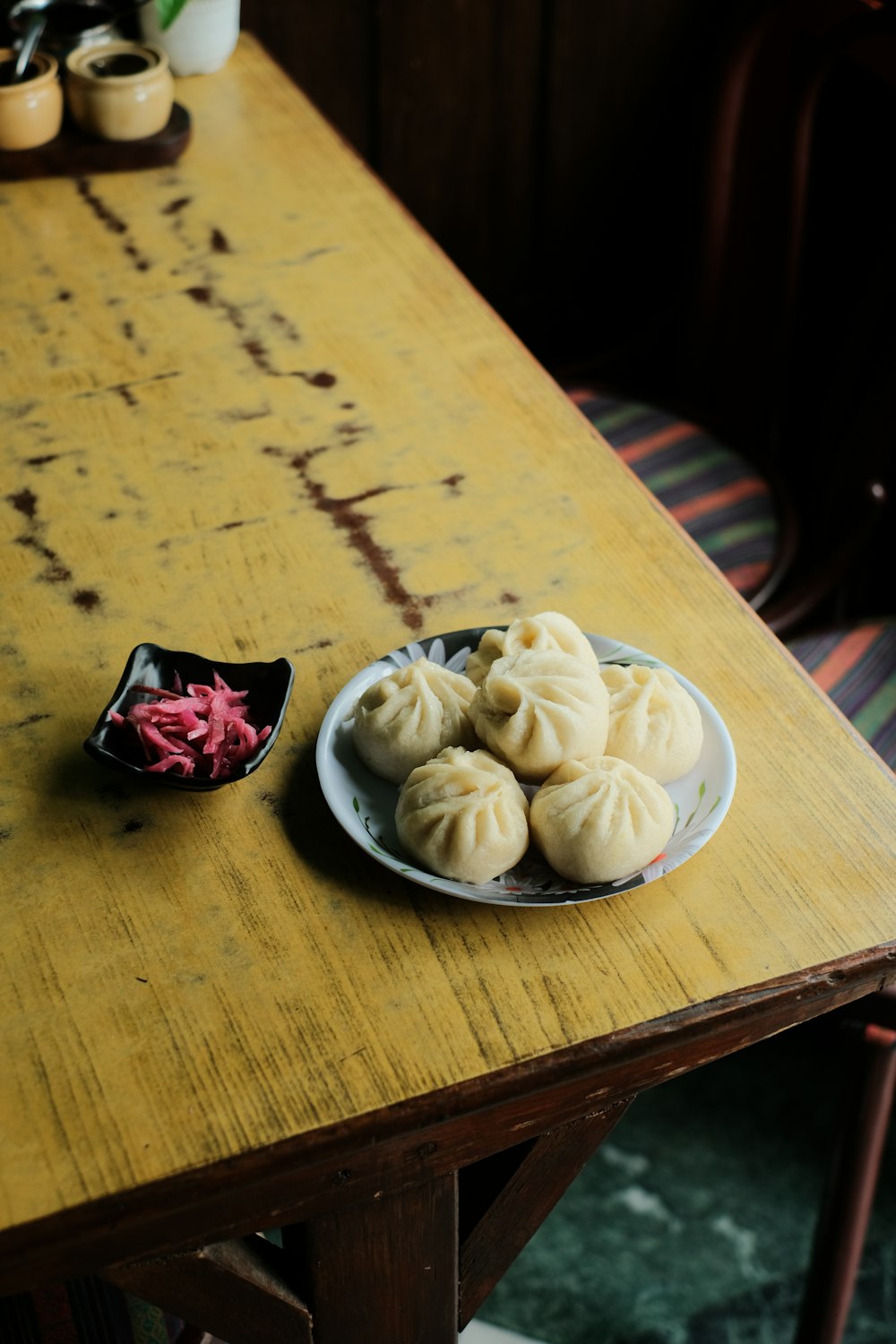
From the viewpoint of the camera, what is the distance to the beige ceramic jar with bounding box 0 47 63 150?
65.6 inches

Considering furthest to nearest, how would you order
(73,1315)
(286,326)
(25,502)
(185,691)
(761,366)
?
1. (761,366)
2. (286,326)
3. (25,502)
4. (73,1315)
5. (185,691)

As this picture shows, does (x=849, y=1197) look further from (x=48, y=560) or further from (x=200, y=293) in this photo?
(x=200, y=293)

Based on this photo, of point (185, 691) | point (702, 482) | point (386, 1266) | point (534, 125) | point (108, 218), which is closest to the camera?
point (386, 1266)

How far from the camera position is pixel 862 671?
1.55m

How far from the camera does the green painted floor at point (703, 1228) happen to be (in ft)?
5.49

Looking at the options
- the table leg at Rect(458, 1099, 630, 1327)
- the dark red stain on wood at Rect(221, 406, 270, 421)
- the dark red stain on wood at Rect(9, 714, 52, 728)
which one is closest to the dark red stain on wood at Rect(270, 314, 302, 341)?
the dark red stain on wood at Rect(221, 406, 270, 421)

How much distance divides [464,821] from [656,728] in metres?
0.16

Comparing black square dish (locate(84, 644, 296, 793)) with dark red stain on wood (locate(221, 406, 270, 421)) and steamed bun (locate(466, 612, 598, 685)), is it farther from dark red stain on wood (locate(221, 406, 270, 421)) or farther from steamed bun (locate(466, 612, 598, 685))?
dark red stain on wood (locate(221, 406, 270, 421))

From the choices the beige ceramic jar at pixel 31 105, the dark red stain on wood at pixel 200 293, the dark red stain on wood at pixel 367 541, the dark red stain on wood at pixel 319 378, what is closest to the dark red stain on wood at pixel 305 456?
the dark red stain on wood at pixel 367 541

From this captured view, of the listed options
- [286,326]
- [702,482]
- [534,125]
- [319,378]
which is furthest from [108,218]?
[534,125]

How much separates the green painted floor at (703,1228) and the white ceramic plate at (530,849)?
903 mm

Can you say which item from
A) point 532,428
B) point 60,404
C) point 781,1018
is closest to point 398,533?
point 532,428

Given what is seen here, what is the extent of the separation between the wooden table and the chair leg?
21.0 inches

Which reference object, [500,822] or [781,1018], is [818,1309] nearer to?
[781,1018]
